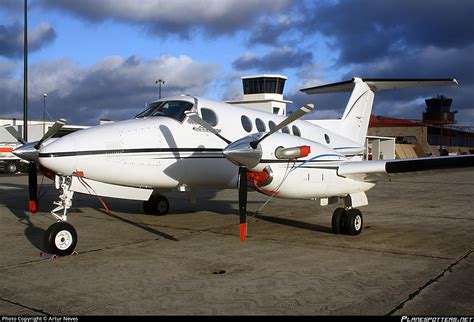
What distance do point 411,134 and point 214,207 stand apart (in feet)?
225

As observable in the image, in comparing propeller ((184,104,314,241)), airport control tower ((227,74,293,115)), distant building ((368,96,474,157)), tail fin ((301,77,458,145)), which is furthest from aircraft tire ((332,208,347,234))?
distant building ((368,96,474,157))

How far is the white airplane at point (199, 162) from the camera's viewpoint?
8.52m

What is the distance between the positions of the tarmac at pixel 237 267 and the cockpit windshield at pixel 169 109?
2640mm

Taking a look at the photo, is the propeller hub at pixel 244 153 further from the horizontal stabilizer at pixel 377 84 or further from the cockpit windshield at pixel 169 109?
the horizontal stabilizer at pixel 377 84

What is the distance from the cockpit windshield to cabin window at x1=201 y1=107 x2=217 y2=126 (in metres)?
0.34

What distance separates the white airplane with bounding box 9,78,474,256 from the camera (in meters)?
8.52

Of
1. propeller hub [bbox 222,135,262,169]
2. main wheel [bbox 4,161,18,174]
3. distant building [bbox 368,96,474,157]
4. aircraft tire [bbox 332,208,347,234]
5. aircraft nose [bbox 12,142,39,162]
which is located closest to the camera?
propeller hub [bbox 222,135,262,169]

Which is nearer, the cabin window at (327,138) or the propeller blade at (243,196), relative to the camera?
the propeller blade at (243,196)

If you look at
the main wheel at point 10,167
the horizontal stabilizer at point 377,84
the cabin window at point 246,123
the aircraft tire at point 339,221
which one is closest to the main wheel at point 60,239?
the cabin window at point 246,123

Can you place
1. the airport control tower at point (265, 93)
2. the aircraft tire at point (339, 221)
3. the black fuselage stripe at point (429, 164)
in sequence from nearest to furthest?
the black fuselage stripe at point (429, 164)
the aircraft tire at point (339, 221)
the airport control tower at point (265, 93)

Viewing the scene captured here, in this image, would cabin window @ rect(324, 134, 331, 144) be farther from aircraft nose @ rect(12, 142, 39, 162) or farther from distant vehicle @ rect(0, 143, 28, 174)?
distant vehicle @ rect(0, 143, 28, 174)

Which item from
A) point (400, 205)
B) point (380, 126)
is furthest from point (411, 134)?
point (400, 205)

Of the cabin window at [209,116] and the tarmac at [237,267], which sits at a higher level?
the cabin window at [209,116]

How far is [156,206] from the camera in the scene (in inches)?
522
